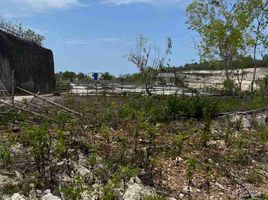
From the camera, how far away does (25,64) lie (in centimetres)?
2788

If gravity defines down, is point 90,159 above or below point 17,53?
below

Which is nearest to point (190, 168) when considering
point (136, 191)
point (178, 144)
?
point (136, 191)

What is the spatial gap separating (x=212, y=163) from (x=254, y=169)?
2.68ft

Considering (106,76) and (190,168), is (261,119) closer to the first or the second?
(190,168)

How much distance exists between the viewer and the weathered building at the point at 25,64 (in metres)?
25.0

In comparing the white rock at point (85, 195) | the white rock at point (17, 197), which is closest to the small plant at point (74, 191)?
the white rock at point (85, 195)

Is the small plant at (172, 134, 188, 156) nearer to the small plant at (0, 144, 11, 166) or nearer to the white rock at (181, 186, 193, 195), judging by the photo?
the white rock at (181, 186, 193, 195)

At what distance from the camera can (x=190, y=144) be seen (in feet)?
28.4

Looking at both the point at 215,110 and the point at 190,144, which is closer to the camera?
the point at 190,144

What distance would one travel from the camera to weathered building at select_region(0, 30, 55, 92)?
25013 millimetres

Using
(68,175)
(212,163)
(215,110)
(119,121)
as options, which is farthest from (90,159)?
(215,110)

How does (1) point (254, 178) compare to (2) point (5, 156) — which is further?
(1) point (254, 178)

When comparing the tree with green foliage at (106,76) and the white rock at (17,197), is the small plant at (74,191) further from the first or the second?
the tree with green foliage at (106,76)

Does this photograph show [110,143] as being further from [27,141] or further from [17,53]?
[17,53]
